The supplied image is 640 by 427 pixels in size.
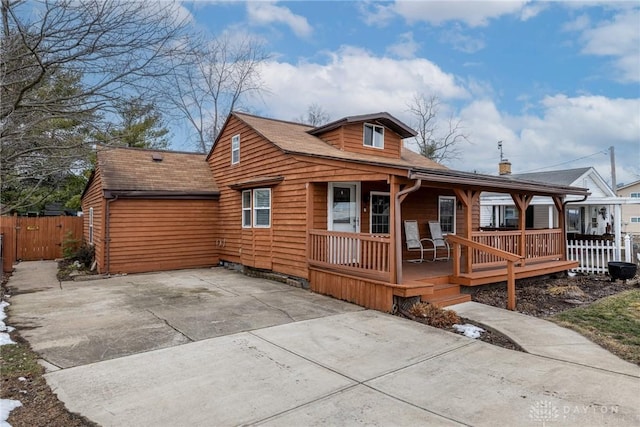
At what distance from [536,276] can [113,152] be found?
41.4 ft

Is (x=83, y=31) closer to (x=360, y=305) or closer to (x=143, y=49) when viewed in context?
(x=143, y=49)

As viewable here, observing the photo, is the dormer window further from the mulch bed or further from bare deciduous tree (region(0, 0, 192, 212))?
bare deciduous tree (region(0, 0, 192, 212))

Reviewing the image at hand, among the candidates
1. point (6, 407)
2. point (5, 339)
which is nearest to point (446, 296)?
point (6, 407)

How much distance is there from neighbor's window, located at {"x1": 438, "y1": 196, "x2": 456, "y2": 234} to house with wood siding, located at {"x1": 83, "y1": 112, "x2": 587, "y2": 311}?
1.3 inches

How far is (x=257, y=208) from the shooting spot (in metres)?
10.2

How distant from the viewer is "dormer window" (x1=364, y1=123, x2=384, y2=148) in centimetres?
1158

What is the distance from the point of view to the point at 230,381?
12.1ft

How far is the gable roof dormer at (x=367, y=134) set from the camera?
10977 millimetres

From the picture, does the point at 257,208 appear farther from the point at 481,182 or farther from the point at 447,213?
the point at 447,213

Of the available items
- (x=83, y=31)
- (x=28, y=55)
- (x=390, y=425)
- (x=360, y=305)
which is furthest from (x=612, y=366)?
(x=28, y=55)

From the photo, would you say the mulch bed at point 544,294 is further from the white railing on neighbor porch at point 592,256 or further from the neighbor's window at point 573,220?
the neighbor's window at point 573,220

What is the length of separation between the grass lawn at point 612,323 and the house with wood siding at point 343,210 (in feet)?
3.84

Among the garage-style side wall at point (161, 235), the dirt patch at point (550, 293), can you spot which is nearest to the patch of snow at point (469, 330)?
the dirt patch at point (550, 293)

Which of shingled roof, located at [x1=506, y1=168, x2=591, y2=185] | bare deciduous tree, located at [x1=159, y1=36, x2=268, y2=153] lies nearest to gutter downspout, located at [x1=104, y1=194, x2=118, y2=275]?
bare deciduous tree, located at [x1=159, y1=36, x2=268, y2=153]
